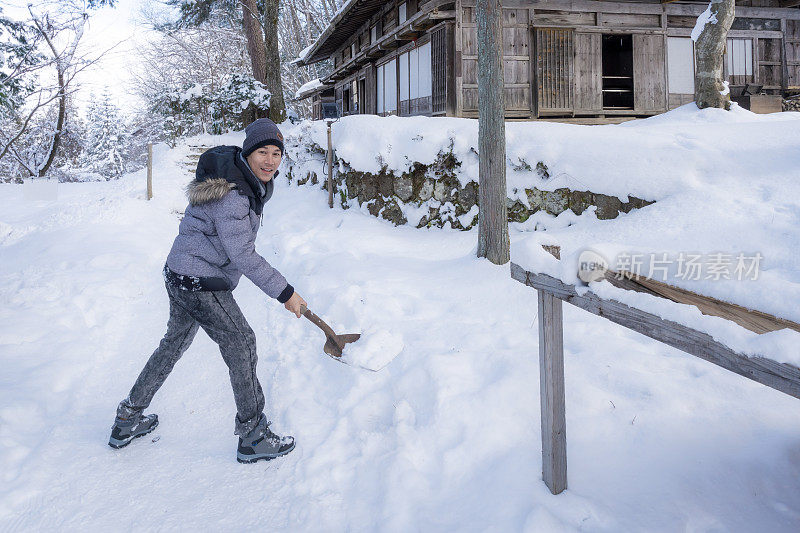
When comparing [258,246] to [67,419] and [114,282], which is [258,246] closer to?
[114,282]

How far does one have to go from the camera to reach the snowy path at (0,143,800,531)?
2336 mm

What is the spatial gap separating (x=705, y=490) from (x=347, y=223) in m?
6.91

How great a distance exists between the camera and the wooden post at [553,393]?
230 centimetres

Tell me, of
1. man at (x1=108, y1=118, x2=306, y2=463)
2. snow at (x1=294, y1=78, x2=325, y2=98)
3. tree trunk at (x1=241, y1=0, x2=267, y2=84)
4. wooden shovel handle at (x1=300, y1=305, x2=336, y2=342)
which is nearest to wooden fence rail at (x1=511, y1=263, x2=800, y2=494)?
wooden shovel handle at (x1=300, y1=305, x2=336, y2=342)

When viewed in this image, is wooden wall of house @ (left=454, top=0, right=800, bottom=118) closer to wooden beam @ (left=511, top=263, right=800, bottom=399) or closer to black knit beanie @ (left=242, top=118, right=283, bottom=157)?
black knit beanie @ (left=242, top=118, right=283, bottom=157)

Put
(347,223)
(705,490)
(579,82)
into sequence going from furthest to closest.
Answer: (579,82) < (347,223) < (705,490)

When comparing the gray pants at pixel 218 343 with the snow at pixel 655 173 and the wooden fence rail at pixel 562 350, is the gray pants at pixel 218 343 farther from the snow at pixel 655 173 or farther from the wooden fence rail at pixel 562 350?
the snow at pixel 655 173

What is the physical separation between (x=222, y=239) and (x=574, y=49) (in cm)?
1190

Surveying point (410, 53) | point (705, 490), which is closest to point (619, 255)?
point (705, 490)

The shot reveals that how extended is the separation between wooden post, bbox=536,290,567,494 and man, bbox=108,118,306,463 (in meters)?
1.28

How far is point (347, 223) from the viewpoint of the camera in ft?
28.1

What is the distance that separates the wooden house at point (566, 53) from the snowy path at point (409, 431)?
8.02 meters

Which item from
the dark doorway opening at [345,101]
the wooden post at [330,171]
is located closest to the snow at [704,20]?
the wooden post at [330,171]

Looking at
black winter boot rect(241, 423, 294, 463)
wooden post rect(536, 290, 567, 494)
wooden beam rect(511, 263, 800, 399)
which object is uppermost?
wooden beam rect(511, 263, 800, 399)
